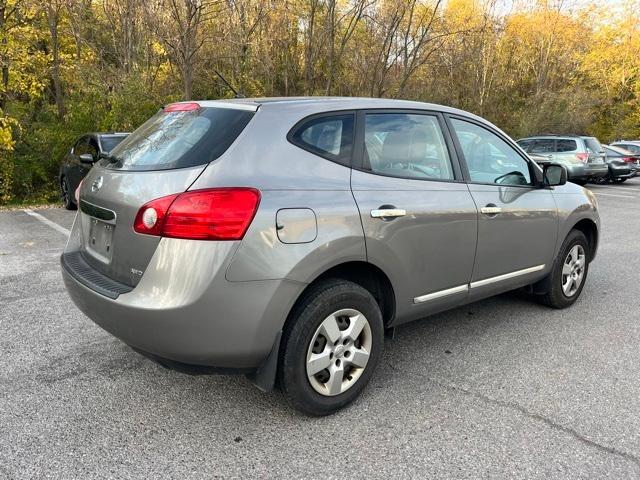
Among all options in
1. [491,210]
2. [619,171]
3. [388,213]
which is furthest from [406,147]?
[619,171]

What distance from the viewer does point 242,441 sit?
8.68 ft

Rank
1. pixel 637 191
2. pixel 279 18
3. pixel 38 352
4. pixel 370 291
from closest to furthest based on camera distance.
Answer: pixel 370 291 < pixel 38 352 < pixel 637 191 < pixel 279 18

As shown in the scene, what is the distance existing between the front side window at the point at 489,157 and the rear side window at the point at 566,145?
1449 cm

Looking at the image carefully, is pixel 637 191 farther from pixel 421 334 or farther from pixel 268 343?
pixel 268 343

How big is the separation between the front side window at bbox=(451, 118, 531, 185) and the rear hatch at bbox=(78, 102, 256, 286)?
1.68m

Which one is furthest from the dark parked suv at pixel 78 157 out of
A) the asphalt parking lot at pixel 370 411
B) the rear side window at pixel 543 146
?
the rear side window at pixel 543 146

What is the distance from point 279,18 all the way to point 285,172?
17.7m

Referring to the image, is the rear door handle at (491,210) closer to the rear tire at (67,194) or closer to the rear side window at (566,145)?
the rear tire at (67,194)

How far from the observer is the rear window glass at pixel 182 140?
2609 millimetres

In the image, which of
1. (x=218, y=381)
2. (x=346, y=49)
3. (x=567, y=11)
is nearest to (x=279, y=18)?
(x=346, y=49)

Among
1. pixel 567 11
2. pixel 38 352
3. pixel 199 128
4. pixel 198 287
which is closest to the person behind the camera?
pixel 198 287

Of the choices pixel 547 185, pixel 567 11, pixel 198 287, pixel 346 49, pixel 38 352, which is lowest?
pixel 38 352

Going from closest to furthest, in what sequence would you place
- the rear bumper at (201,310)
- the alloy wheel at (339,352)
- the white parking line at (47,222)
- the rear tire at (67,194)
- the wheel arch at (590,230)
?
the rear bumper at (201,310)
the alloy wheel at (339,352)
the wheel arch at (590,230)
the white parking line at (47,222)
the rear tire at (67,194)

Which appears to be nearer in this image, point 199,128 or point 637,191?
point 199,128
